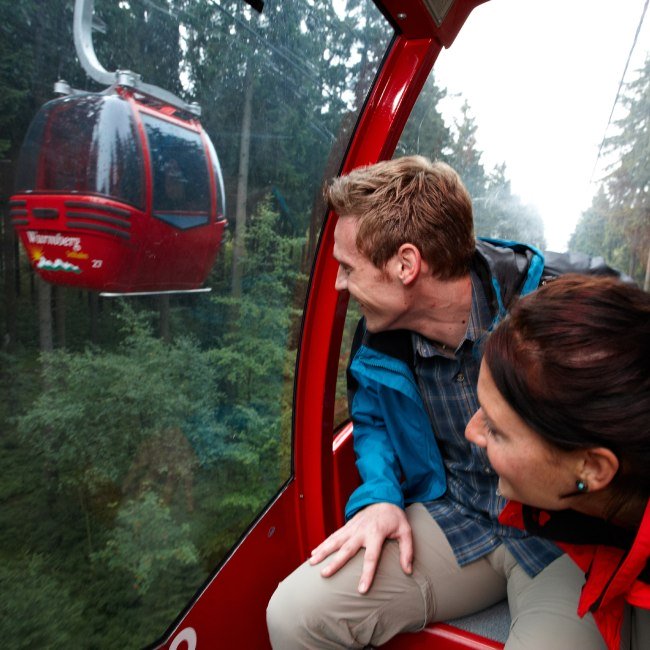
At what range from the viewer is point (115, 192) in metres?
1.41

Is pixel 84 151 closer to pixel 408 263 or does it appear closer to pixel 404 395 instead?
pixel 408 263

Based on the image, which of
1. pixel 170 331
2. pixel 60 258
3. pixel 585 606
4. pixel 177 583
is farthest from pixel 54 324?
pixel 585 606

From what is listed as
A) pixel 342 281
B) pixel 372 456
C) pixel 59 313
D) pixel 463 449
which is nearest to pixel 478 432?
pixel 463 449

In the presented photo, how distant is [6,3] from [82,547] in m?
1.36

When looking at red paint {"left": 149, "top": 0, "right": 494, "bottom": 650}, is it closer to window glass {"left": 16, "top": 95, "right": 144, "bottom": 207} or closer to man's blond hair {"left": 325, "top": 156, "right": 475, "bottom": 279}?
man's blond hair {"left": 325, "top": 156, "right": 475, "bottom": 279}

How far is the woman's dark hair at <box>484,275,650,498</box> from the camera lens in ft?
3.35

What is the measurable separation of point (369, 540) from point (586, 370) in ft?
3.28

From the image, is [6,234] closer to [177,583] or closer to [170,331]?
[170,331]

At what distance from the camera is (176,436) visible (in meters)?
1.83

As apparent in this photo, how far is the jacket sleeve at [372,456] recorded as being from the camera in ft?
6.26

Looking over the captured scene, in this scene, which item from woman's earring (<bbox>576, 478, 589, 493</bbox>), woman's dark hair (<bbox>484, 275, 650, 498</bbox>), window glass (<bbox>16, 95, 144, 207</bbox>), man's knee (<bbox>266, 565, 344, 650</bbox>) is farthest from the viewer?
man's knee (<bbox>266, 565, 344, 650</bbox>)

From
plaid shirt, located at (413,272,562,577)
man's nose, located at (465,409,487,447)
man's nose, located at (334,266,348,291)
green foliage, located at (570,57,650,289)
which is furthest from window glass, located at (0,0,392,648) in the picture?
green foliage, located at (570,57,650,289)

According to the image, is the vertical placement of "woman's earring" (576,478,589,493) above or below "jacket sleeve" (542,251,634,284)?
below

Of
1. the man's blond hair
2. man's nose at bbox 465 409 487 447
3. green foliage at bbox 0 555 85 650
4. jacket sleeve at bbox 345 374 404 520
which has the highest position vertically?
the man's blond hair
